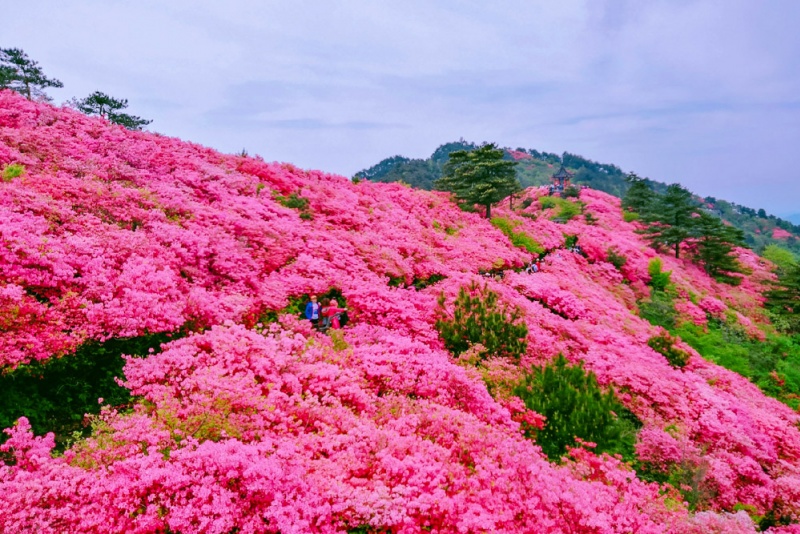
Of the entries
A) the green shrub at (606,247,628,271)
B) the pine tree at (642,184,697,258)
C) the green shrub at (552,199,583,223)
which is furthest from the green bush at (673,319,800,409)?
the green shrub at (552,199,583,223)

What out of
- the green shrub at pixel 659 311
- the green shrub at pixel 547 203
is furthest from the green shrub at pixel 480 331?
the green shrub at pixel 547 203

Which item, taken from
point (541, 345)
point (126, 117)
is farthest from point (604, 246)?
point (126, 117)

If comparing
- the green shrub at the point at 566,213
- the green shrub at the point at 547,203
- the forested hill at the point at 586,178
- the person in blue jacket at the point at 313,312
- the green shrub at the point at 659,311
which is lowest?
the person in blue jacket at the point at 313,312

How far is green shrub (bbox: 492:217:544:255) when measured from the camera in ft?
77.8

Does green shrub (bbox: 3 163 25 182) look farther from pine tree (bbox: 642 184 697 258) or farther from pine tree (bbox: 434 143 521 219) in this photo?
pine tree (bbox: 642 184 697 258)

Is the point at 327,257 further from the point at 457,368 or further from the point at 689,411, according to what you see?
the point at 689,411

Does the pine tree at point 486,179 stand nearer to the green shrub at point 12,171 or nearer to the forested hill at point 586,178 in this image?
the green shrub at point 12,171

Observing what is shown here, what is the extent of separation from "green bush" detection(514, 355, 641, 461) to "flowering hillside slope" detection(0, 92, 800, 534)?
0.43m

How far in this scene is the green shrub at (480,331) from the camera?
1120cm

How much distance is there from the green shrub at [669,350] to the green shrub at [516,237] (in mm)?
9315

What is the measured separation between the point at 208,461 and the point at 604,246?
2759 cm

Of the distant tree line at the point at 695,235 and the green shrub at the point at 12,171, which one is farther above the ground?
the distant tree line at the point at 695,235

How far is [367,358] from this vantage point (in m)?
8.98

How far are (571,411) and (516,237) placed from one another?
16.6 metres
